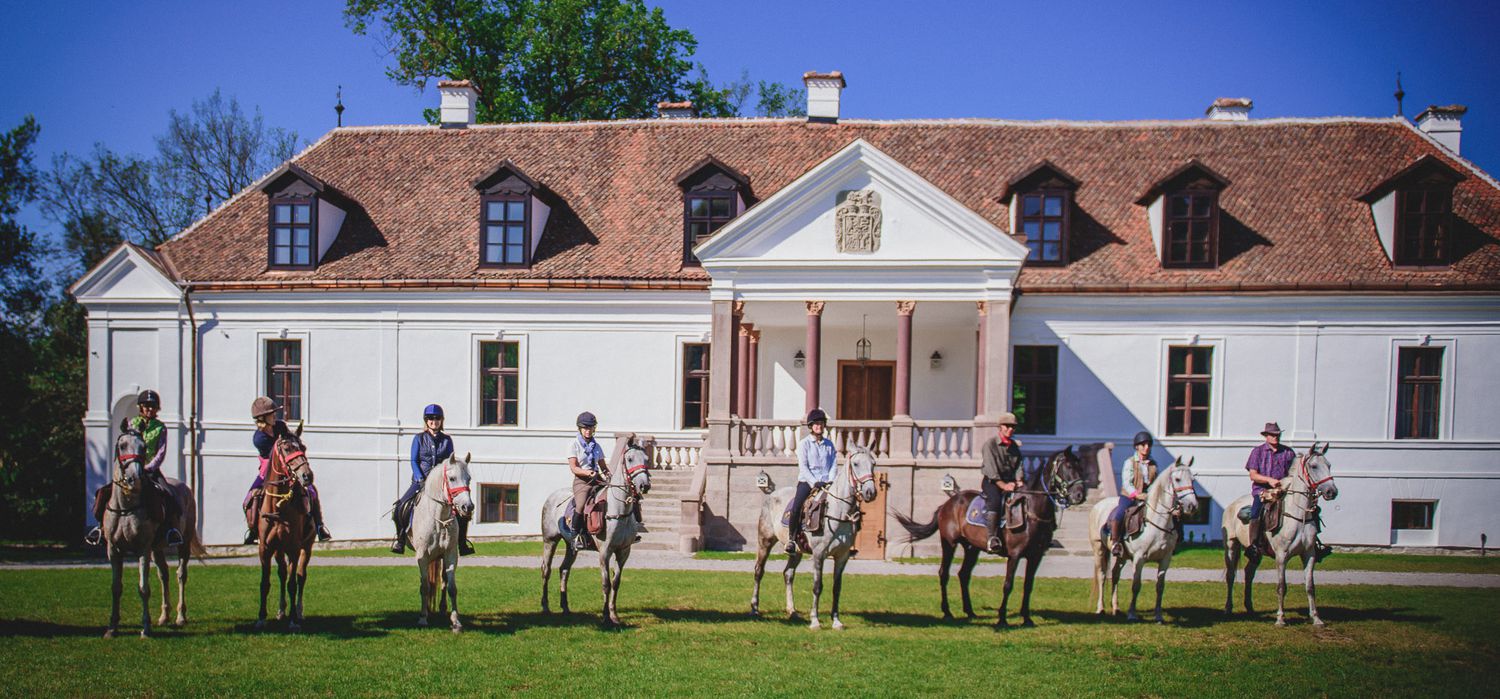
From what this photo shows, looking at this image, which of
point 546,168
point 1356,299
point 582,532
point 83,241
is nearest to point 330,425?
point 546,168

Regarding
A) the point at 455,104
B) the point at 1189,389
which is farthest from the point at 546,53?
the point at 1189,389

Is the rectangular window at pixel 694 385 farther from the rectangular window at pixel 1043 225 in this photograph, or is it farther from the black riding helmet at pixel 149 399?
the black riding helmet at pixel 149 399

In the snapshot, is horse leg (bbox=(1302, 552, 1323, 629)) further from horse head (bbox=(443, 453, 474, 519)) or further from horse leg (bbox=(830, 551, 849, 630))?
horse head (bbox=(443, 453, 474, 519))

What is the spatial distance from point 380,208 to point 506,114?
8820 millimetres

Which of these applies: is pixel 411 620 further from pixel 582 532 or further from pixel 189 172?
pixel 189 172

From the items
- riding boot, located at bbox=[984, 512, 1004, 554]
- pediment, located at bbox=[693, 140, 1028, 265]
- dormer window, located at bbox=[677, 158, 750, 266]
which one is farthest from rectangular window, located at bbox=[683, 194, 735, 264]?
riding boot, located at bbox=[984, 512, 1004, 554]

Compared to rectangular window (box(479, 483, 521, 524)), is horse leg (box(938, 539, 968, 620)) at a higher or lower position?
higher

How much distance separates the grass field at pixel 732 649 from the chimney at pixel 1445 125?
1508 cm

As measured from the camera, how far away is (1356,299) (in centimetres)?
2233

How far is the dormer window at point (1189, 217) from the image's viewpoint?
22969 mm

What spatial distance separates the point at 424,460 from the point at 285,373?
49.0ft

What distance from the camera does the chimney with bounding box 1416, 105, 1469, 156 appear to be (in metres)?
25.2

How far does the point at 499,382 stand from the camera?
24.7 m

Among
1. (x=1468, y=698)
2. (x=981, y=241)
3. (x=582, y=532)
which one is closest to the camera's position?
(x=1468, y=698)
